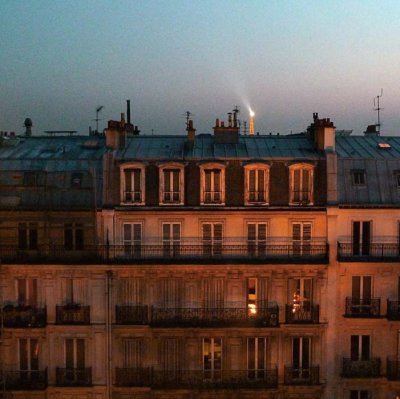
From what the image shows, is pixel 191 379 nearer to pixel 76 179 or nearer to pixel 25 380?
pixel 25 380

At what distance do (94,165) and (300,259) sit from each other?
11641 mm

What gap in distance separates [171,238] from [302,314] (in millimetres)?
7647

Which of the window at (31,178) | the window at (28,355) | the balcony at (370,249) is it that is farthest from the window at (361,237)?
the window at (28,355)

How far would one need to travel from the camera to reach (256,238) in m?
27.4

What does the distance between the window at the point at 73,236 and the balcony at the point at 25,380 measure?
6.34 m

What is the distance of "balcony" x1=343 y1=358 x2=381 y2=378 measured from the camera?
88.5ft

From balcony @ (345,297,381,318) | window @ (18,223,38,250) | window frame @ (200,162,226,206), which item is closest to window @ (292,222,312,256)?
balcony @ (345,297,381,318)

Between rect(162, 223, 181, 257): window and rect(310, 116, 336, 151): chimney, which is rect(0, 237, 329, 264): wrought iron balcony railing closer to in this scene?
rect(162, 223, 181, 257): window

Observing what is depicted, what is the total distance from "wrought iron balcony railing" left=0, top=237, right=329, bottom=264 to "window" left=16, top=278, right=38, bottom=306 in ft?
3.86

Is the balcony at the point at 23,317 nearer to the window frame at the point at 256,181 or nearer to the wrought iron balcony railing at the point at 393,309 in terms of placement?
the window frame at the point at 256,181

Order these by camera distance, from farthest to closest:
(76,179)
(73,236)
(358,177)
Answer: (358,177)
(76,179)
(73,236)

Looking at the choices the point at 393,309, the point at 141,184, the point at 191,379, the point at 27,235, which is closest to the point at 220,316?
the point at 191,379

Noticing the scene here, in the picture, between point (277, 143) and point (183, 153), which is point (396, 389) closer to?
point (277, 143)

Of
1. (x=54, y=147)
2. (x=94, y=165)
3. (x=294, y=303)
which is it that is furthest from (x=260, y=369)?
(x=54, y=147)
